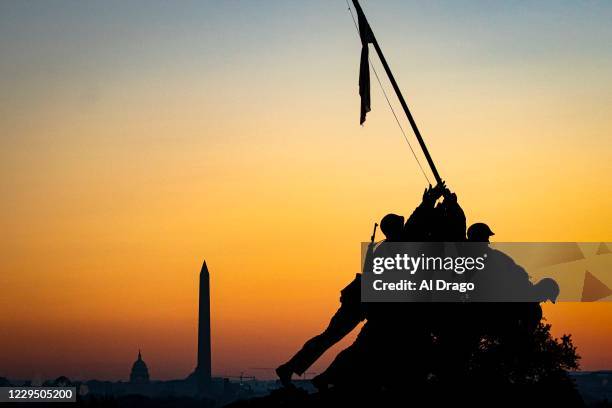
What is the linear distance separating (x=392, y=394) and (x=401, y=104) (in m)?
6.31

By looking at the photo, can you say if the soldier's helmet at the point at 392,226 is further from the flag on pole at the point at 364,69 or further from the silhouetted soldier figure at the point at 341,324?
the flag on pole at the point at 364,69

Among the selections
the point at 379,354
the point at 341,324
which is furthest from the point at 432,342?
the point at 341,324

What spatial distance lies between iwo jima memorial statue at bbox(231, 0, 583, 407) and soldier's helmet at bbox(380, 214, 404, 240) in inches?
0.7

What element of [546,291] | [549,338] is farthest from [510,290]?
[549,338]

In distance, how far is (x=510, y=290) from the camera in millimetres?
19109

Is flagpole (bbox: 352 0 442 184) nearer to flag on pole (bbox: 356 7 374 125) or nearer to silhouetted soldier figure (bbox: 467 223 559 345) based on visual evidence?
flag on pole (bbox: 356 7 374 125)

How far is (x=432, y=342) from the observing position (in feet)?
61.2

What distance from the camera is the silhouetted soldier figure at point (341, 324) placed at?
1902 centimetres

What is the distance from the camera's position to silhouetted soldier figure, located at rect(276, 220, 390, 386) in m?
19.0

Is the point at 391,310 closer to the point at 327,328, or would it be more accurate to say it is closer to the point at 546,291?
the point at 327,328

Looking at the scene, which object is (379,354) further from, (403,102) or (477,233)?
(403,102)

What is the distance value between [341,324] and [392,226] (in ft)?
6.39

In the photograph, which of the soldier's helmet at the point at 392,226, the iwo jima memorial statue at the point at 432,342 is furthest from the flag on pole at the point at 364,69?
the soldier's helmet at the point at 392,226

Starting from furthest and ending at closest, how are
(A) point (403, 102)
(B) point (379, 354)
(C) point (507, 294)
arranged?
(A) point (403, 102)
(C) point (507, 294)
(B) point (379, 354)
